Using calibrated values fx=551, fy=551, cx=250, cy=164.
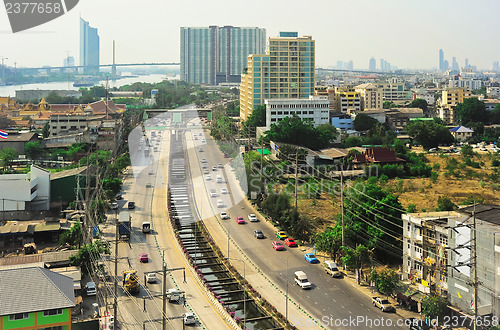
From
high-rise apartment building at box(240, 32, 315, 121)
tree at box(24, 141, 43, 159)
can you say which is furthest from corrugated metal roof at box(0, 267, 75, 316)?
high-rise apartment building at box(240, 32, 315, 121)

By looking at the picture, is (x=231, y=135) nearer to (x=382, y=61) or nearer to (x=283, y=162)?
(x=283, y=162)

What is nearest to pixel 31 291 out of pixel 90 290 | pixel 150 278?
pixel 90 290

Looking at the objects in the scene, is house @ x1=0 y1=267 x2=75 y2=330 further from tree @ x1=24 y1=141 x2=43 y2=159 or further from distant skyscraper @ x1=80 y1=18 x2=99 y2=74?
distant skyscraper @ x1=80 y1=18 x2=99 y2=74

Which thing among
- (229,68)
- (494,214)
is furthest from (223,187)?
(229,68)

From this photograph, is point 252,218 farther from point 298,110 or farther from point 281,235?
point 298,110

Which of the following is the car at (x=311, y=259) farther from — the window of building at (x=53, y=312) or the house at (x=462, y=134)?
the house at (x=462, y=134)

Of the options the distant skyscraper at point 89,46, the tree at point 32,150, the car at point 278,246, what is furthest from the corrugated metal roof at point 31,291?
the distant skyscraper at point 89,46

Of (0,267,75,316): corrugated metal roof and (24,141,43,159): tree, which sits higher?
(24,141,43,159): tree
